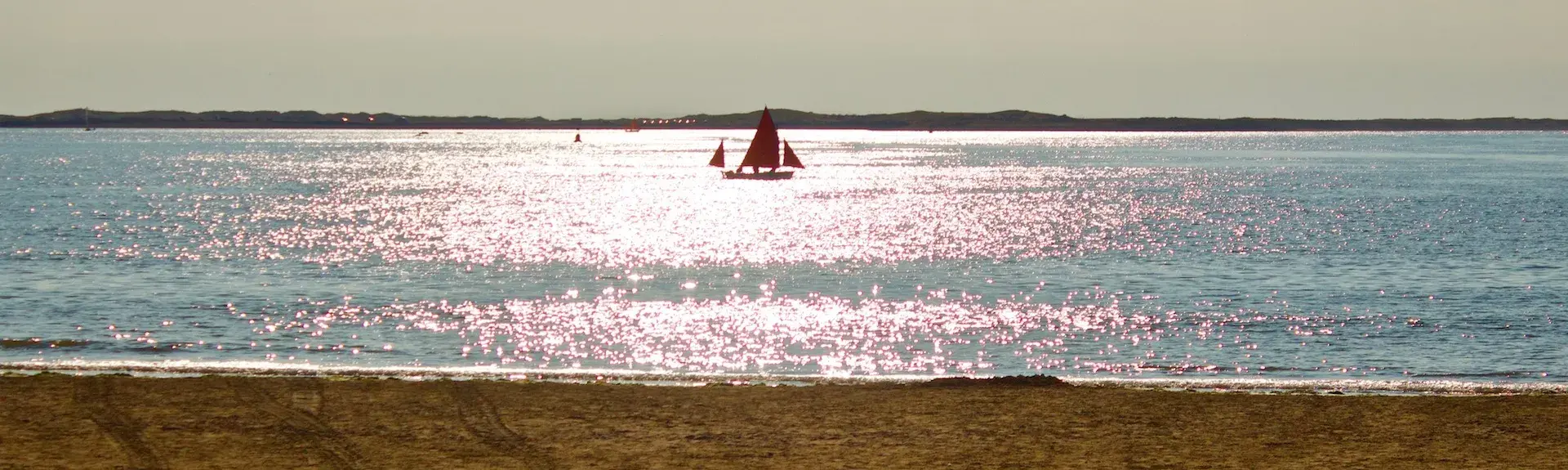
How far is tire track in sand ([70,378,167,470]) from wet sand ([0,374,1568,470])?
0.04 meters

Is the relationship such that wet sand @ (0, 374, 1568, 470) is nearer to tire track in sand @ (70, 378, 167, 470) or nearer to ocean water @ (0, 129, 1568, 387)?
tire track in sand @ (70, 378, 167, 470)

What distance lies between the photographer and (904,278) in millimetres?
46312

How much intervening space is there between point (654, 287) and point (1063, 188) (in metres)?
98.4

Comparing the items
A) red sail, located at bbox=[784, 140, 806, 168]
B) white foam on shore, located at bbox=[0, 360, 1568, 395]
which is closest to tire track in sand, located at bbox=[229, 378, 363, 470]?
white foam on shore, located at bbox=[0, 360, 1568, 395]

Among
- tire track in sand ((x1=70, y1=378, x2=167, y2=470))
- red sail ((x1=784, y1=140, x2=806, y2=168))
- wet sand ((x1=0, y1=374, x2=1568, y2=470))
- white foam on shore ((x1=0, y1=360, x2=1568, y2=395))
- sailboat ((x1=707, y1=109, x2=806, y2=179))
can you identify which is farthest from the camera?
red sail ((x1=784, y1=140, x2=806, y2=168))

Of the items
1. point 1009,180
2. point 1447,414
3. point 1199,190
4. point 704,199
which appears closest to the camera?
point 1447,414

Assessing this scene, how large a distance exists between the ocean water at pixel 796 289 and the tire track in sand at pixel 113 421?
156 inches

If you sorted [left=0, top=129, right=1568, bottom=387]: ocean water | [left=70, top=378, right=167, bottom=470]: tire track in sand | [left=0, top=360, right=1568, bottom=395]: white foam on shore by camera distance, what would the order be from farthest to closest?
[left=0, top=129, right=1568, bottom=387]: ocean water, [left=0, top=360, right=1568, bottom=395]: white foam on shore, [left=70, top=378, right=167, bottom=470]: tire track in sand

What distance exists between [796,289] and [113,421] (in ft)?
87.4

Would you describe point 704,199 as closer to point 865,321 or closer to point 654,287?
point 654,287

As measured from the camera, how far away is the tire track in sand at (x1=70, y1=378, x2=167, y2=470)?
1515cm

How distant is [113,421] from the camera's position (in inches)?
684

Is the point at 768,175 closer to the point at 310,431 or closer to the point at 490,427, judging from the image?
the point at 490,427

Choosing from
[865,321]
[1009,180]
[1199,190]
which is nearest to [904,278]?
[865,321]
